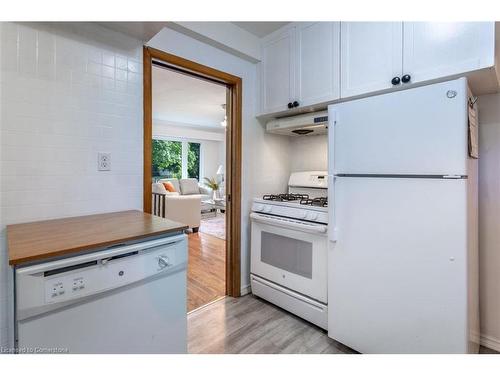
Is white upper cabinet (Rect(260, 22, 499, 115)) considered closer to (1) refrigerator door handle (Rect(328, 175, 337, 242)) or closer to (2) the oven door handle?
(1) refrigerator door handle (Rect(328, 175, 337, 242))

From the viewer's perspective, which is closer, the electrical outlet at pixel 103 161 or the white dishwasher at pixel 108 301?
the white dishwasher at pixel 108 301

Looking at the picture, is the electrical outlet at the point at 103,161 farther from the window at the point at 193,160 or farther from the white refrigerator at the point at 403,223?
the window at the point at 193,160

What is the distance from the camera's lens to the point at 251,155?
2445 mm

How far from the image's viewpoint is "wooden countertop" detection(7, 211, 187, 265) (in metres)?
0.90

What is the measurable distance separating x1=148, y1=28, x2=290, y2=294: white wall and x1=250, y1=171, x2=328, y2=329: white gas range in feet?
0.45

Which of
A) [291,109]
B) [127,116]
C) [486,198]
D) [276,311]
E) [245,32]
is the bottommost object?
[276,311]

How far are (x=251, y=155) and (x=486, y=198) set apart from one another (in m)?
1.70

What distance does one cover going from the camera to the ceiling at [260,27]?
2.13 meters

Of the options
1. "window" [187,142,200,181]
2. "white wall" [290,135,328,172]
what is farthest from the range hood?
"window" [187,142,200,181]

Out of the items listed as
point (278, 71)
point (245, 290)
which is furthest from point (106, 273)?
point (278, 71)

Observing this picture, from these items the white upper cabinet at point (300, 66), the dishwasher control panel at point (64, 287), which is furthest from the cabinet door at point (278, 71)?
the dishwasher control panel at point (64, 287)

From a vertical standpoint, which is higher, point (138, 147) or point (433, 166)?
point (138, 147)
